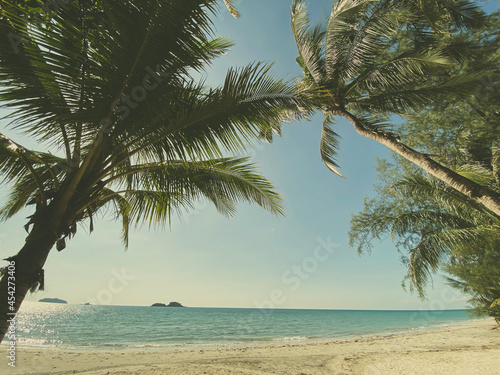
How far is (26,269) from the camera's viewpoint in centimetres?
220

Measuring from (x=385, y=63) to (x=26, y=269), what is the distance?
7.81 meters

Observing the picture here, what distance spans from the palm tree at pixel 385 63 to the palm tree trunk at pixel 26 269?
181 inches

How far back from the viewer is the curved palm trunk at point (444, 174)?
3941 mm

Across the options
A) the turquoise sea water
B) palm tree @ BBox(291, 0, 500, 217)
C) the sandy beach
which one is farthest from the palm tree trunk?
the turquoise sea water

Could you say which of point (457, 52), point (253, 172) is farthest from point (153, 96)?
point (457, 52)

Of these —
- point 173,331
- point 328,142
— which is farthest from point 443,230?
point 173,331

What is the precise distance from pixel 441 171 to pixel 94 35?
5514mm

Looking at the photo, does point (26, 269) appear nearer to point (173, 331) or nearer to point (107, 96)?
point (107, 96)

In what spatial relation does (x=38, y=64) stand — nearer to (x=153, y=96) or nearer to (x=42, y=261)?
(x=153, y=96)

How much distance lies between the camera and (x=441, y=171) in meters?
4.63

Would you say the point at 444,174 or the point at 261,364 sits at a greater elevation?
the point at 444,174

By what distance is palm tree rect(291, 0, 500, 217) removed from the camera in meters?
5.29

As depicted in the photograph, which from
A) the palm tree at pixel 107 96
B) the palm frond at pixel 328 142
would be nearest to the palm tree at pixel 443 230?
the palm frond at pixel 328 142

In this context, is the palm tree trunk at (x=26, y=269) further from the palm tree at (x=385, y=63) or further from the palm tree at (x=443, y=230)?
the palm tree at (x=443, y=230)
